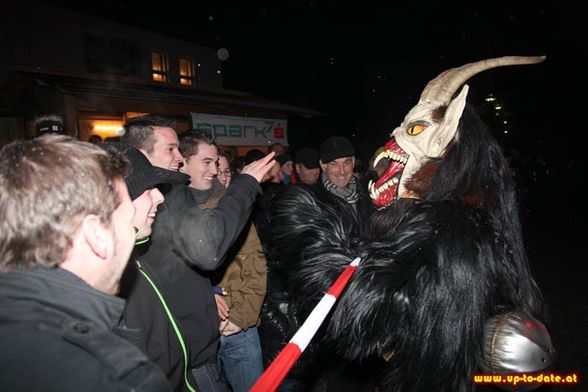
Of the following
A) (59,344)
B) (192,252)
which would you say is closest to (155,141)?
(192,252)

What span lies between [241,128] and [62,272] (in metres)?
11.3

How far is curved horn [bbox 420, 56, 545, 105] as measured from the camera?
2.34 metres

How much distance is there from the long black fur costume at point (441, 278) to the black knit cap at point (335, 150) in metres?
1.61

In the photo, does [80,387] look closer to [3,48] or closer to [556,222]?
[556,222]

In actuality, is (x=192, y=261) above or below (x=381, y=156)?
below

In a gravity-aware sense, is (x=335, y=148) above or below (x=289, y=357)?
above

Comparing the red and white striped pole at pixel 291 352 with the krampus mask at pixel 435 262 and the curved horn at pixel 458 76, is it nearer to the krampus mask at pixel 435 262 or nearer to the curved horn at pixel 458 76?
the krampus mask at pixel 435 262

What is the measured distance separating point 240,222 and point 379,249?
74 cm

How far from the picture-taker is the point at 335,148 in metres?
3.85

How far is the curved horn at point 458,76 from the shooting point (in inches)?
92.0

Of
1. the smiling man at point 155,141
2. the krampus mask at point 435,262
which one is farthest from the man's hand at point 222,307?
the smiling man at point 155,141

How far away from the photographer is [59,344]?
0.87 m

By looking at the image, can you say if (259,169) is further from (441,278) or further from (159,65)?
(159,65)

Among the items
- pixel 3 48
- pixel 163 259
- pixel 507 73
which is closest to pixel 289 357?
pixel 163 259
